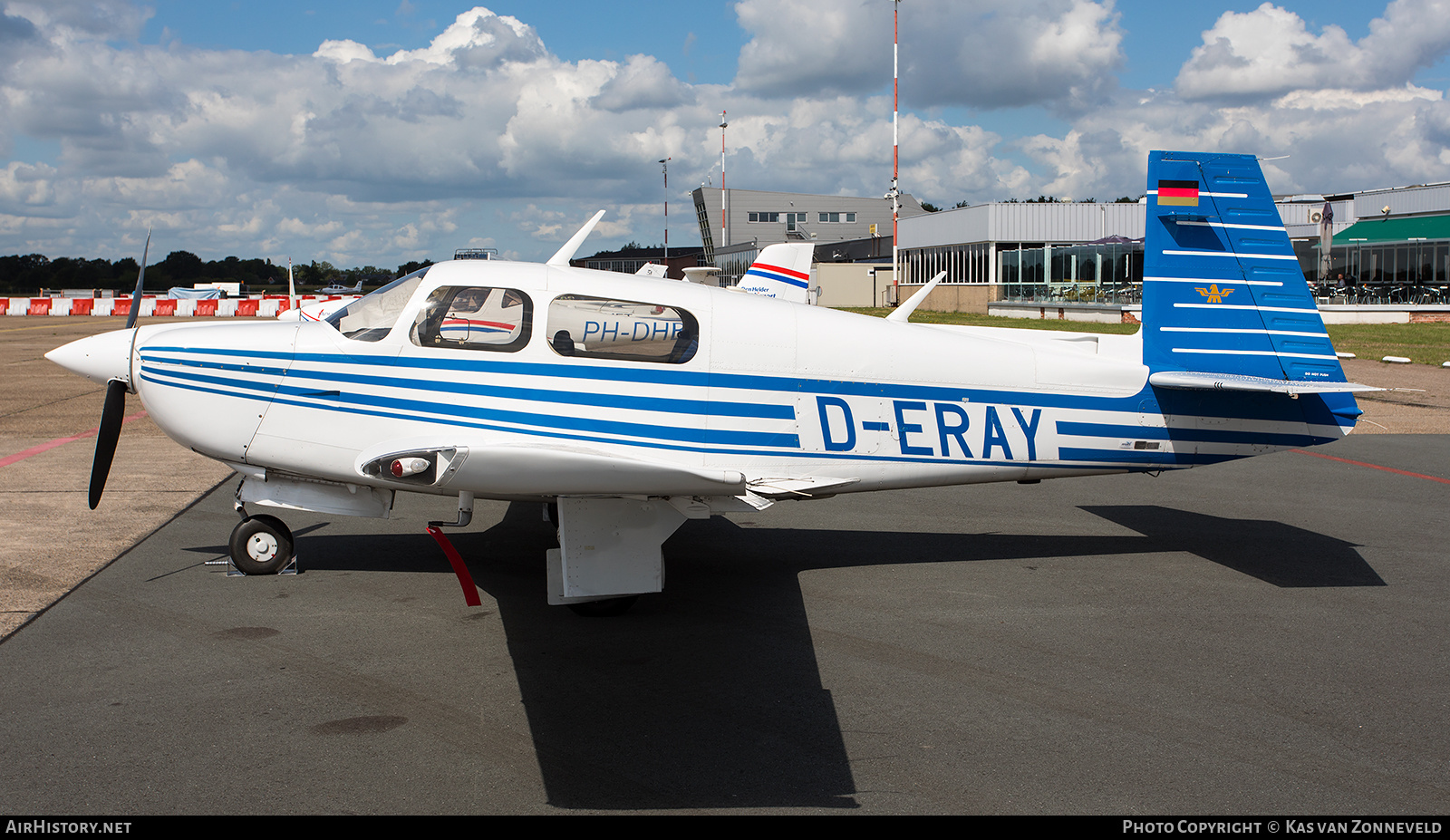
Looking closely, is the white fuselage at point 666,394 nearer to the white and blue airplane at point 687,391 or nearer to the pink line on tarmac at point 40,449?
the white and blue airplane at point 687,391

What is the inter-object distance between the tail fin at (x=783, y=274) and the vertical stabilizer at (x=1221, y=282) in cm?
1034

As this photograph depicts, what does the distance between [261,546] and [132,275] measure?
97.0 m

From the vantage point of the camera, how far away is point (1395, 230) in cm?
4181

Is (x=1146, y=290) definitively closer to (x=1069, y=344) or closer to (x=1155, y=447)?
(x=1069, y=344)

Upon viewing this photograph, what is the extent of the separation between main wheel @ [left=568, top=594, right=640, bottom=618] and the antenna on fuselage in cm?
229

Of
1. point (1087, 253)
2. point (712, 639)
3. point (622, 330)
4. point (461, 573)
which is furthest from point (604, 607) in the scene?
point (1087, 253)

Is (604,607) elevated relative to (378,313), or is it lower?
lower

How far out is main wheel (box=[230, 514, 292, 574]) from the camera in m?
6.39

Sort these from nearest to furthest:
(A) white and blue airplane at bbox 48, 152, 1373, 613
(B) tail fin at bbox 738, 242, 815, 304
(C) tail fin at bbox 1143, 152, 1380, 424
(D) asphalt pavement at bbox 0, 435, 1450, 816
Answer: (D) asphalt pavement at bbox 0, 435, 1450, 816, (A) white and blue airplane at bbox 48, 152, 1373, 613, (C) tail fin at bbox 1143, 152, 1380, 424, (B) tail fin at bbox 738, 242, 815, 304

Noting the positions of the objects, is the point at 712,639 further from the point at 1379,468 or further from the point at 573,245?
the point at 1379,468

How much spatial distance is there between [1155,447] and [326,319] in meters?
5.77

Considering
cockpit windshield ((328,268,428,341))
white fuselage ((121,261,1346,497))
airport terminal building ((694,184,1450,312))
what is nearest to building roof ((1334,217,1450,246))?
airport terminal building ((694,184,1450,312))

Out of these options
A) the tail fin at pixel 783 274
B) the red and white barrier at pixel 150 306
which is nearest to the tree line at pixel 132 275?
the red and white barrier at pixel 150 306

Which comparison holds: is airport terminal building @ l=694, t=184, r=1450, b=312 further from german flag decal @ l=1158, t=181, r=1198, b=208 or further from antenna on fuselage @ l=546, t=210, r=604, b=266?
antenna on fuselage @ l=546, t=210, r=604, b=266
